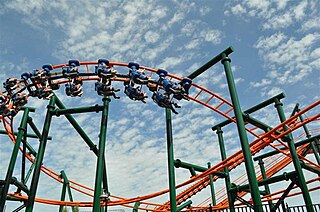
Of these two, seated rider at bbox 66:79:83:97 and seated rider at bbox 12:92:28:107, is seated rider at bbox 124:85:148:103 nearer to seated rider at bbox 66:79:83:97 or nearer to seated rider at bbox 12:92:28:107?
seated rider at bbox 66:79:83:97

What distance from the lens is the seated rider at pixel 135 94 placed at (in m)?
8.90

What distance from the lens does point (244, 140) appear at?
6.86 m

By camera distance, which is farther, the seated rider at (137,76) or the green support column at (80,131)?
the green support column at (80,131)

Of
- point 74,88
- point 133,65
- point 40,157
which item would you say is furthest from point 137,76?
point 40,157

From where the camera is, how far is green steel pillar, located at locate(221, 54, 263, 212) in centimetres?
623

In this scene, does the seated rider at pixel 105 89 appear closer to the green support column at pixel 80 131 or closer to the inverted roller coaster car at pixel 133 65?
the inverted roller coaster car at pixel 133 65

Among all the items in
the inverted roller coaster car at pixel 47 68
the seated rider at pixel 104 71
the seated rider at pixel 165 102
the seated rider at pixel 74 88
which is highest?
the inverted roller coaster car at pixel 47 68

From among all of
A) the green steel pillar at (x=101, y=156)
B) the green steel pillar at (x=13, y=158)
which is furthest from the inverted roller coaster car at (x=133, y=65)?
the green steel pillar at (x=13, y=158)

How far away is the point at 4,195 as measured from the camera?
7.79 m

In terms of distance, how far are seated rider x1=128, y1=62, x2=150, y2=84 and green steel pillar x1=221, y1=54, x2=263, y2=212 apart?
2340mm

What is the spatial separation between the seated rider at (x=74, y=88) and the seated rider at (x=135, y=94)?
1500 mm

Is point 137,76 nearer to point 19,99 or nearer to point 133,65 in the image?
point 133,65

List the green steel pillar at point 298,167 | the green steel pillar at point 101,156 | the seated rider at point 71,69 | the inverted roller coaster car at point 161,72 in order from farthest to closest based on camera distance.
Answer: the inverted roller coaster car at point 161,72 → the seated rider at point 71,69 → the green steel pillar at point 101,156 → the green steel pillar at point 298,167

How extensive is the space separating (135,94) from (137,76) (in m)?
0.54
